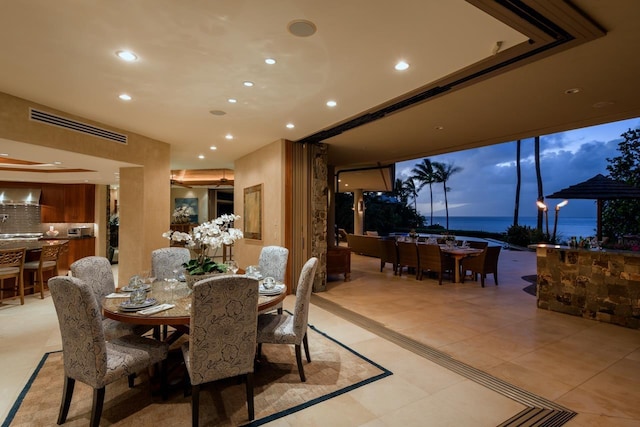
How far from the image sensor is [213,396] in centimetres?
244

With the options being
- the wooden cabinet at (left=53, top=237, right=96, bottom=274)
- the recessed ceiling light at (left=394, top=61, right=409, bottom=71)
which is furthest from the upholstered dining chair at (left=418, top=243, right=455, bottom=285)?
the wooden cabinet at (left=53, top=237, right=96, bottom=274)

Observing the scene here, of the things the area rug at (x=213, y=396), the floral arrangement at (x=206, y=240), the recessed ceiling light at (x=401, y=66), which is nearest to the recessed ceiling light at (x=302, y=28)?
the recessed ceiling light at (x=401, y=66)

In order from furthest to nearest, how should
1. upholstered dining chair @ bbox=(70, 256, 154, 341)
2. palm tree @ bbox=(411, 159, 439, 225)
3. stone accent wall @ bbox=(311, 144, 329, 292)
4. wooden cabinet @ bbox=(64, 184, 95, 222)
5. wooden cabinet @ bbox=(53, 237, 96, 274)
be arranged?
palm tree @ bbox=(411, 159, 439, 225)
wooden cabinet @ bbox=(64, 184, 95, 222)
wooden cabinet @ bbox=(53, 237, 96, 274)
stone accent wall @ bbox=(311, 144, 329, 292)
upholstered dining chair @ bbox=(70, 256, 154, 341)

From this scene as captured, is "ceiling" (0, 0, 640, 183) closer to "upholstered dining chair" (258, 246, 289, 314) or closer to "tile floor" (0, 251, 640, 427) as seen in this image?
"upholstered dining chair" (258, 246, 289, 314)

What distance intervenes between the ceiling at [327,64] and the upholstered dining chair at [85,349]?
195 centimetres

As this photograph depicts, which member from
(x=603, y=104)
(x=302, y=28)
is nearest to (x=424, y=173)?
(x=603, y=104)

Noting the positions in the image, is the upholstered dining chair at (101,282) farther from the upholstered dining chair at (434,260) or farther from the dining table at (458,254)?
the dining table at (458,254)

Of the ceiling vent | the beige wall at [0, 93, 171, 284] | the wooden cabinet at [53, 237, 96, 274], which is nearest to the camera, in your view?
the ceiling vent

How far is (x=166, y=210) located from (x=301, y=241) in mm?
2825

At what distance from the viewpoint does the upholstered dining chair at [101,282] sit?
9.07 feet

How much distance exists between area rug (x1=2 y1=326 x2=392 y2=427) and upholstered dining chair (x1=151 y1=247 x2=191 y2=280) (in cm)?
121

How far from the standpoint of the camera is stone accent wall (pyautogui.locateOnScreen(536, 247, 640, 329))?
394 centimetres

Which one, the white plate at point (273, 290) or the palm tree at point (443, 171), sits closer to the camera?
the white plate at point (273, 290)

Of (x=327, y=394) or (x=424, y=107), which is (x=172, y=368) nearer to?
(x=327, y=394)
